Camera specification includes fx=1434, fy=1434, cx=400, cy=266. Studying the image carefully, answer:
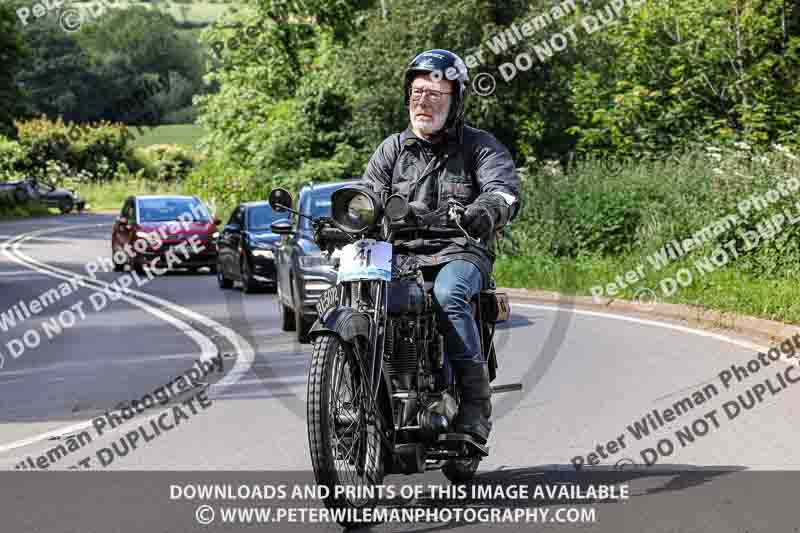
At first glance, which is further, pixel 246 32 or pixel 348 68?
pixel 246 32

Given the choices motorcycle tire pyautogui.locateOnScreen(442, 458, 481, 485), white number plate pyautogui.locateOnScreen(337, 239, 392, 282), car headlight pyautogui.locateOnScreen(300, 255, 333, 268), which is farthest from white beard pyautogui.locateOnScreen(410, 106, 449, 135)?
car headlight pyautogui.locateOnScreen(300, 255, 333, 268)

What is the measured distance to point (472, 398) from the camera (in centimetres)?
657

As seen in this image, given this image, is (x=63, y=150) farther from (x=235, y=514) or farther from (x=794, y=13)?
(x=235, y=514)

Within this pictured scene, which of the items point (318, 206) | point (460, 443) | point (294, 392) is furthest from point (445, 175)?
point (318, 206)

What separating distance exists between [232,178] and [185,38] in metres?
69.2

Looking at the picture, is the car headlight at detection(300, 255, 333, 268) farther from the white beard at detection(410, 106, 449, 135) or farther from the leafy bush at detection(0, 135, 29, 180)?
the leafy bush at detection(0, 135, 29, 180)

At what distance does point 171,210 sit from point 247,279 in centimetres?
762

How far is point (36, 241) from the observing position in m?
41.8

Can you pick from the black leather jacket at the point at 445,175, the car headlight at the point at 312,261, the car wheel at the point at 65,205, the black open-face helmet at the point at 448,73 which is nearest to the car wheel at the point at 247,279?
the car headlight at the point at 312,261

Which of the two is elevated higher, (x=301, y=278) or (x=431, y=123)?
(x=431, y=123)

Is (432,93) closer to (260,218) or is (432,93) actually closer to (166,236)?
(260,218)

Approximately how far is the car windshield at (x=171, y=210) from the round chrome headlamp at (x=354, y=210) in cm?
2307

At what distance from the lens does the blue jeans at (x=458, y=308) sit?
645 centimetres

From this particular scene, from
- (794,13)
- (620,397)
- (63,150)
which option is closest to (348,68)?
(794,13)
